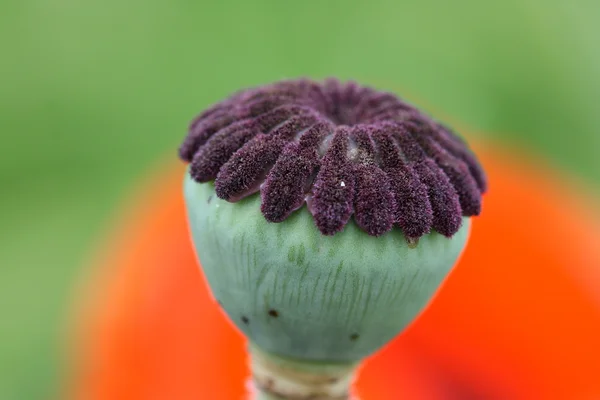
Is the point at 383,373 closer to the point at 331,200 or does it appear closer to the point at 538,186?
the point at 538,186

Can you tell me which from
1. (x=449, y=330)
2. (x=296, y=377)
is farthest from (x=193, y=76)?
(x=296, y=377)

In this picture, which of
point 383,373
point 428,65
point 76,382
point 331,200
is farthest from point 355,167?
point 428,65

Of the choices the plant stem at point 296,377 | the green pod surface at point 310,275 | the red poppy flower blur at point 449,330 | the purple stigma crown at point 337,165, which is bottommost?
the red poppy flower blur at point 449,330

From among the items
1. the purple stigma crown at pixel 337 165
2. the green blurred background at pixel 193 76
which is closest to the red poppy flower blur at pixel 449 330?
the green blurred background at pixel 193 76

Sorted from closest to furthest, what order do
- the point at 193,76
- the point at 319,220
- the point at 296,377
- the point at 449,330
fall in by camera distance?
the point at 319,220 → the point at 296,377 → the point at 449,330 → the point at 193,76

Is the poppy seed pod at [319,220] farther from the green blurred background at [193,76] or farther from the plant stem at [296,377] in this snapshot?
the green blurred background at [193,76]

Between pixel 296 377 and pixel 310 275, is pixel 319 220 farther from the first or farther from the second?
pixel 296 377

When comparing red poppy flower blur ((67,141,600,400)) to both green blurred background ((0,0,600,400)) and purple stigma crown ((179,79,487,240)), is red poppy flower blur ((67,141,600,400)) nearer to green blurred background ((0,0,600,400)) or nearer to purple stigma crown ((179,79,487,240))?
green blurred background ((0,0,600,400))
